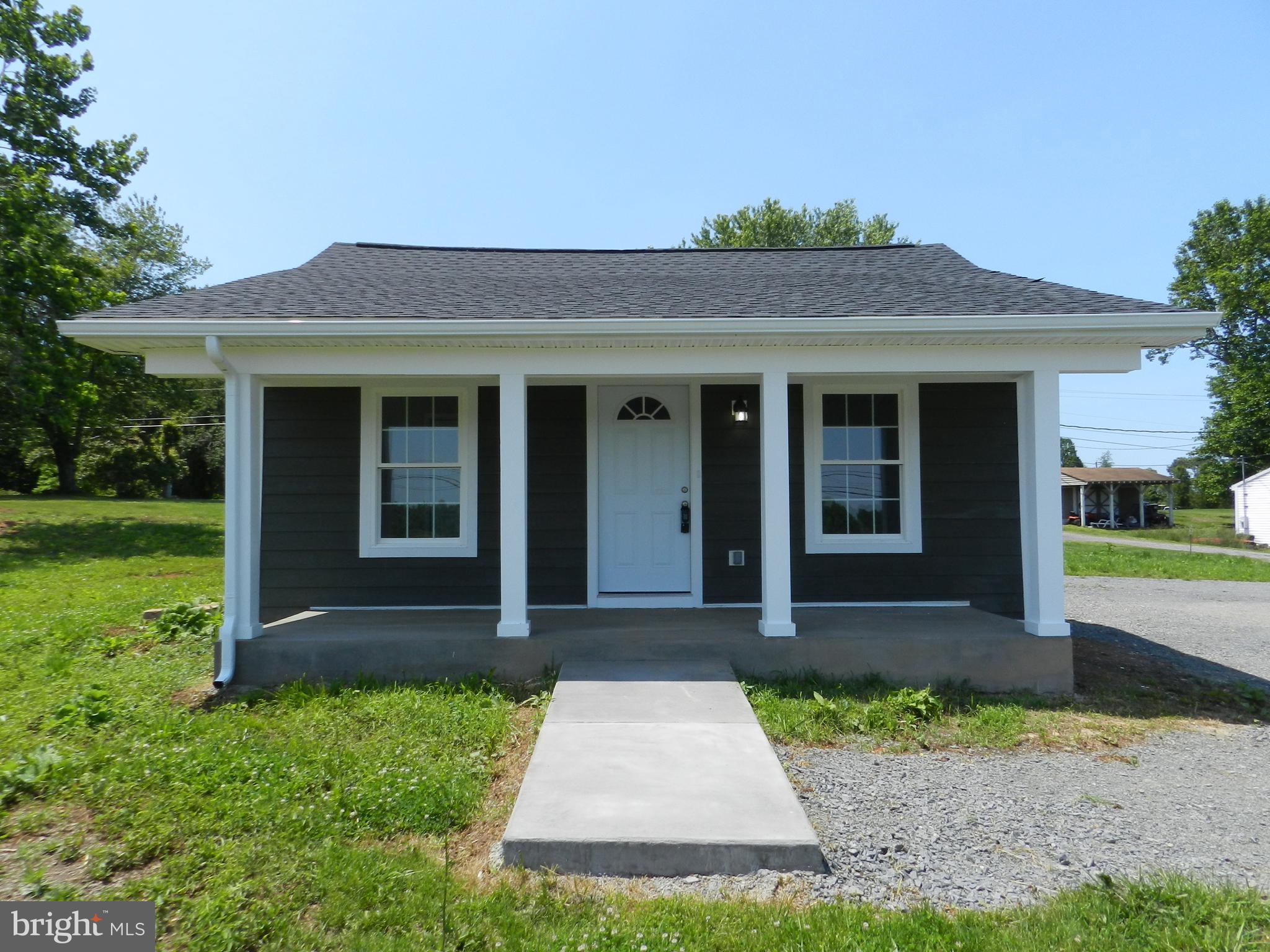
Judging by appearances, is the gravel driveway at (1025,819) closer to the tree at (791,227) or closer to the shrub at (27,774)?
the shrub at (27,774)

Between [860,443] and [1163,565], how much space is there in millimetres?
13139

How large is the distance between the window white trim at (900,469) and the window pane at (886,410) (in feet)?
0.26

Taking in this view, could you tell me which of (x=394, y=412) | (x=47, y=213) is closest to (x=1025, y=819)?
(x=394, y=412)

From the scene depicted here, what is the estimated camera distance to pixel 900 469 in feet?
22.2

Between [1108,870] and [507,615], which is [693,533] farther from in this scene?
[1108,870]

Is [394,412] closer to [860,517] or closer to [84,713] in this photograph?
[84,713]

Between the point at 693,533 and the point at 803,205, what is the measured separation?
30.1 m

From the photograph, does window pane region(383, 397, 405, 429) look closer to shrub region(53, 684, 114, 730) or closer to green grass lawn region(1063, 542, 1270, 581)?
shrub region(53, 684, 114, 730)

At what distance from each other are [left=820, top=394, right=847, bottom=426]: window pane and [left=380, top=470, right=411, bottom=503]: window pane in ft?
13.1

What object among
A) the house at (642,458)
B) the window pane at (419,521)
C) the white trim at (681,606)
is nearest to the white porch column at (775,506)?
the house at (642,458)

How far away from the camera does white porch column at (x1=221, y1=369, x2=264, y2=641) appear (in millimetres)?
5312

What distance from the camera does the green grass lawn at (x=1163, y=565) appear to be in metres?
14.1

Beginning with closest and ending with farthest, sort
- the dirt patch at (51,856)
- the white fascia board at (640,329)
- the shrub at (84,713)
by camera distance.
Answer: the dirt patch at (51,856) < the shrub at (84,713) < the white fascia board at (640,329)

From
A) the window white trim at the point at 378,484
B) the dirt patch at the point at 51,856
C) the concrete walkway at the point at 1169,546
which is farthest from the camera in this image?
the concrete walkway at the point at 1169,546
